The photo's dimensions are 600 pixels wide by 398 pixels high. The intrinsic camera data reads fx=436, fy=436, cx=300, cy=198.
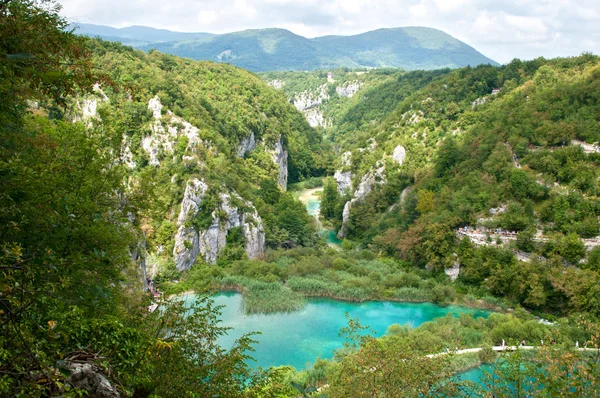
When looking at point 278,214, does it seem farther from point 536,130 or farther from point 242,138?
point 536,130

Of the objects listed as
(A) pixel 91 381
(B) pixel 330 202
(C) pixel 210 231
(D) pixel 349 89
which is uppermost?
(D) pixel 349 89

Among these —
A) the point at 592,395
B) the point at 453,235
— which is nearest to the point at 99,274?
the point at 592,395

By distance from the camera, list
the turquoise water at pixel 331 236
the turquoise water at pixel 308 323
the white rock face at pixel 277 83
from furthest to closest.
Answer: the white rock face at pixel 277 83 → the turquoise water at pixel 331 236 → the turquoise water at pixel 308 323

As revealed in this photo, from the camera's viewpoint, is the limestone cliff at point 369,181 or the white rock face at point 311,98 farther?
the white rock face at point 311,98

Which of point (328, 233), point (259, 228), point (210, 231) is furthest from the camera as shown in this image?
point (328, 233)

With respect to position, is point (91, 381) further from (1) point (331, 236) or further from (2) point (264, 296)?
(1) point (331, 236)

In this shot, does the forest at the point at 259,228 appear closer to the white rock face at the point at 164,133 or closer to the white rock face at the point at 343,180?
the white rock face at the point at 164,133

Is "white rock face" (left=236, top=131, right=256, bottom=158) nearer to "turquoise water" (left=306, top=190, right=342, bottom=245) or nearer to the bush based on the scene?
"turquoise water" (left=306, top=190, right=342, bottom=245)

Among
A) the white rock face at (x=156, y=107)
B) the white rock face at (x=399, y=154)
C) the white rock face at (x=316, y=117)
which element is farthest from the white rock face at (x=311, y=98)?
the white rock face at (x=156, y=107)

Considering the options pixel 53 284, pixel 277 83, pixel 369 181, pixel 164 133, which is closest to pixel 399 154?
pixel 369 181
